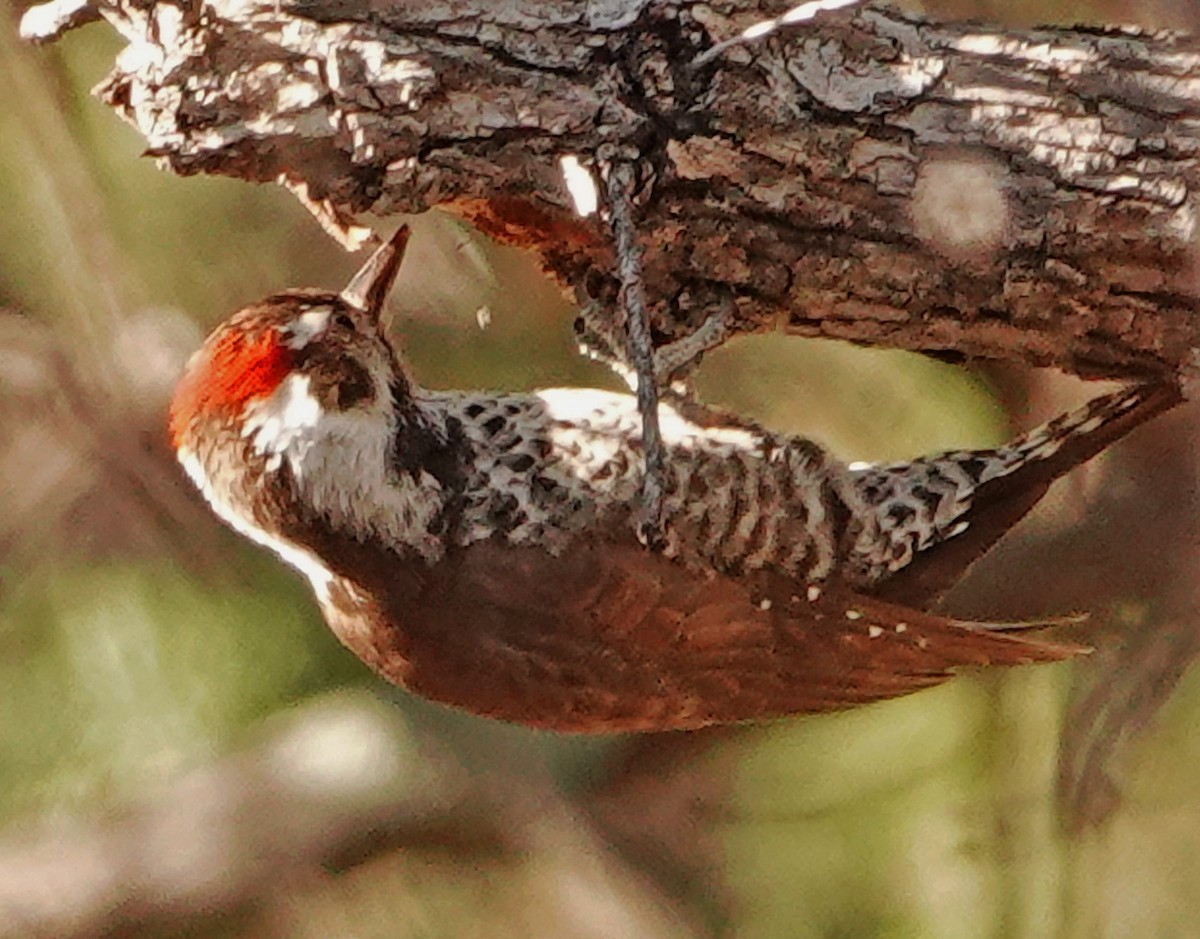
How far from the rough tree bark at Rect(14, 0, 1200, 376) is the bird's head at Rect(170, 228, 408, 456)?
0.55 ft

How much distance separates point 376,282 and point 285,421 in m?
0.24

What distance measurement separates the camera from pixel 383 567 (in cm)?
218

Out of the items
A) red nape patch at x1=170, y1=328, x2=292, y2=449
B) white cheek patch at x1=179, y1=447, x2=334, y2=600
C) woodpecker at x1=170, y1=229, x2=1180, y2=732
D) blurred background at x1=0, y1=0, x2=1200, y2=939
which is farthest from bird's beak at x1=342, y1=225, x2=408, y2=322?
blurred background at x1=0, y1=0, x2=1200, y2=939

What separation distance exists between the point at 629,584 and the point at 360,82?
0.71 meters

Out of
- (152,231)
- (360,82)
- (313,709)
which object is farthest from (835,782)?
(360,82)

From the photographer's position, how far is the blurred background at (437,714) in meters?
3.51

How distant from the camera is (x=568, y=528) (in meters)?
2.19

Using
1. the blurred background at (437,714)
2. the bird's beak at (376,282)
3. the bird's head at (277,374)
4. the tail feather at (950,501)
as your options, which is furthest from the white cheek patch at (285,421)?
the blurred background at (437,714)

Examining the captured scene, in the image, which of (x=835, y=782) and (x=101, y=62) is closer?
(x=101, y=62)

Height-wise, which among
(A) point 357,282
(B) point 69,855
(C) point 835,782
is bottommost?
(C) point 835,782

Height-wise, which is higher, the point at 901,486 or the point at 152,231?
the point at 152,231

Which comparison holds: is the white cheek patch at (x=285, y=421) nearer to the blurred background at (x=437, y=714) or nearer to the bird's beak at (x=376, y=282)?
the bird's beak at (x=376, y=282)

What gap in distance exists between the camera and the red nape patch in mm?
2117

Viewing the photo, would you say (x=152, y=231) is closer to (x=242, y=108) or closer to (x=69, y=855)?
(x=69, y=855)
